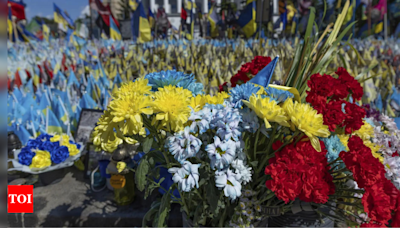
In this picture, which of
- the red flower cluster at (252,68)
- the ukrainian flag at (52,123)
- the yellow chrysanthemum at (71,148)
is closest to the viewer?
the red flower cluster at (252,68)

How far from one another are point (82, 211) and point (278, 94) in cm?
126

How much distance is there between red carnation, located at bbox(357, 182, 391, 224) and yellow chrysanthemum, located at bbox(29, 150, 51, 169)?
1655mm

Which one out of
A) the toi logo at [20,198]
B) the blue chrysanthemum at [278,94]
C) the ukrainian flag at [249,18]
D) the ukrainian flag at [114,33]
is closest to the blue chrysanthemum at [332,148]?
the blue chrysanthemum at [278,94]

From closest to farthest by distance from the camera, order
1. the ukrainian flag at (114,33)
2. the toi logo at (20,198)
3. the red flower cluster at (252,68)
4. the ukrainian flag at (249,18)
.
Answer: the toi logo at (20,198)
the red flower cluster at (252,68)
the ukrainian flag at (249,18)
the ukrainian flag at (114,33)

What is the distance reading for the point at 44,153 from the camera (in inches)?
61.0

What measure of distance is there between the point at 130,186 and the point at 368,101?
182 centimetres

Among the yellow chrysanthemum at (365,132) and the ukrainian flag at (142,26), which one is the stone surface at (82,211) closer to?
the yellow chrysanthemum at (365,132)

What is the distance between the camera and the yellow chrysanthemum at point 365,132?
0.86 m

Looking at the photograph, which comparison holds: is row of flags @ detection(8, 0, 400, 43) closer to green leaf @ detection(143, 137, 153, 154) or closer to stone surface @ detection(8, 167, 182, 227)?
stone surface @ detection(8, 167, 182, 227)

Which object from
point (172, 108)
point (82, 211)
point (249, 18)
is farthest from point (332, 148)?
point (249, 18)

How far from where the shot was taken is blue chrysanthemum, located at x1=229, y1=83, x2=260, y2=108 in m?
0.67

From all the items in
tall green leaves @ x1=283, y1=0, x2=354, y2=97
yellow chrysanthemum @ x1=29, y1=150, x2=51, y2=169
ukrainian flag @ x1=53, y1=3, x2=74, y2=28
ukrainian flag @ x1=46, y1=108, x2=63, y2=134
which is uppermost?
ukrainian flag @ x1=53, y1=3, x2=74, y2=28

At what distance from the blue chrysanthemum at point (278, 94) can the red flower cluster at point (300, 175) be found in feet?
0.44

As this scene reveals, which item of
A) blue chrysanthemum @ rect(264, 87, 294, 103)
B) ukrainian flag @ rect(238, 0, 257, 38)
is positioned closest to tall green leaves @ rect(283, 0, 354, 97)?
blue chrysanthemum @ rect(264, 87, 294, 103)
